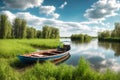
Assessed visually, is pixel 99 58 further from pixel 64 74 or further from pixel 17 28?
pixel 17 28

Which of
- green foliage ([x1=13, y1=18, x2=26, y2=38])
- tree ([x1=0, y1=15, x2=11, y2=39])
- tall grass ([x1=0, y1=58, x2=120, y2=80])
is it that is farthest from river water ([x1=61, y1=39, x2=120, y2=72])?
green foliage ([x1=13, y1=18, x2=26, y2=38])

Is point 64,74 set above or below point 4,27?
below

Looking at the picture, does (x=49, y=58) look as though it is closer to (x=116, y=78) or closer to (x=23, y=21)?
(x=116, y=78)

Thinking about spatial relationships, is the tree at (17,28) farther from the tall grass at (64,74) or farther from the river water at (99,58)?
the tall grass at (64,74)

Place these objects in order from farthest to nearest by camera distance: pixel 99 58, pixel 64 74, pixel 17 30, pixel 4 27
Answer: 1. pixel 17 30
2. pixel 4 27
3. pixel 99 58
4. pixel 64 74

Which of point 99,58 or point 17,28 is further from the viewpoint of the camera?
point 17,28

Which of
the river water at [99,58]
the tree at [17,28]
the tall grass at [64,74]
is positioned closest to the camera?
the tall grass at [64,74]

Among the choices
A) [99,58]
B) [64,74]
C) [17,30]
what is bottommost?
[99,58]

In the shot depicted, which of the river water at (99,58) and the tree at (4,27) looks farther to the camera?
the tree at (4,27)

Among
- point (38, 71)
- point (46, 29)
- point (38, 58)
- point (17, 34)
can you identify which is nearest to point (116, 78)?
point (38, 71)

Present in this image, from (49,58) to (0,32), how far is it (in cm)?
5180

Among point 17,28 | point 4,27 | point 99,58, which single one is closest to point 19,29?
point 17,28

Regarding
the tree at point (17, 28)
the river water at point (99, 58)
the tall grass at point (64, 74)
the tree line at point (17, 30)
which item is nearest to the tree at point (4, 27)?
the tree line at point (17, 30)

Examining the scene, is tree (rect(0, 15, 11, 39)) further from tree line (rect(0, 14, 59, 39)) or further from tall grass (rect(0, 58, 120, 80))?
tall grass (rect(0, 58, 120, 80))
